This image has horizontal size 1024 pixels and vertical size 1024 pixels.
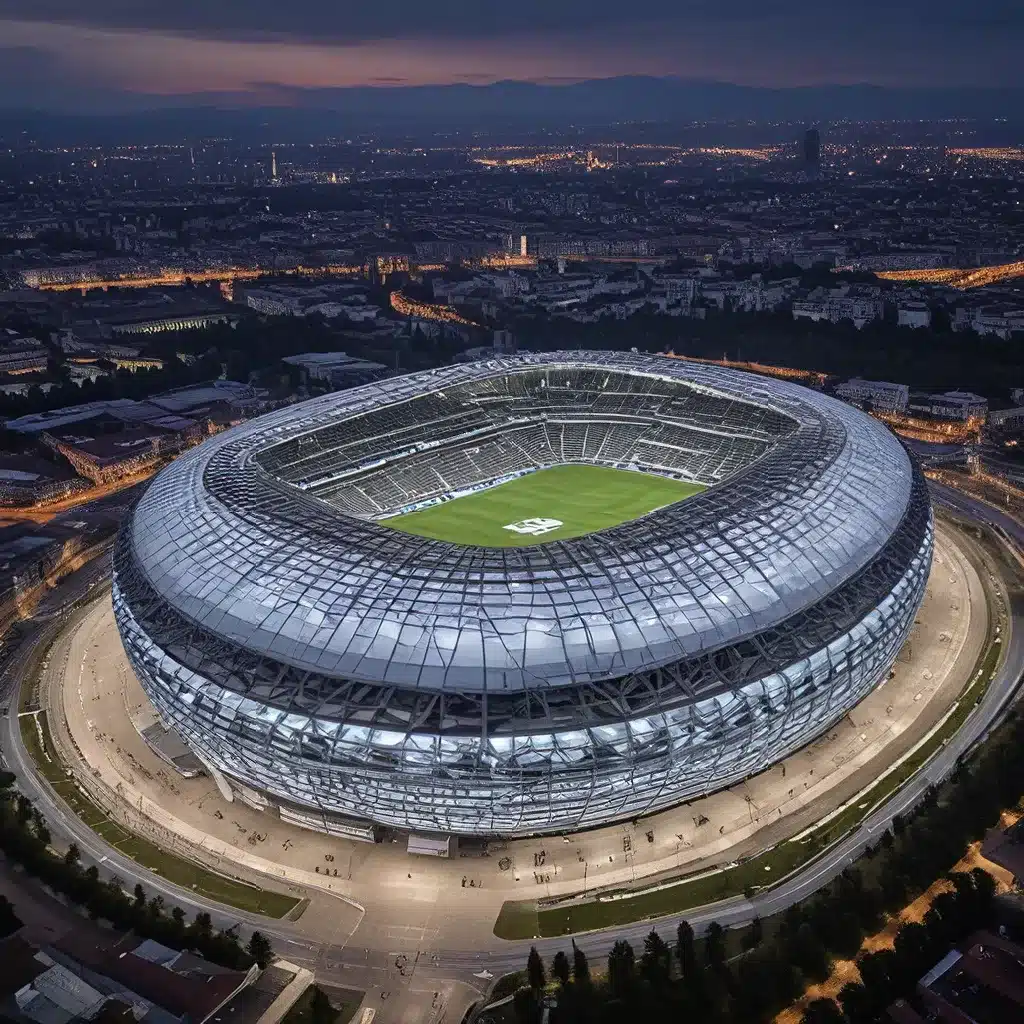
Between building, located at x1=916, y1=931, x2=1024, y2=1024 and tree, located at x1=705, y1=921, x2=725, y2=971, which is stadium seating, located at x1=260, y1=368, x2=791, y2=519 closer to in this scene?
tree, located at x1=705, y1=921, x2=725, y2=971

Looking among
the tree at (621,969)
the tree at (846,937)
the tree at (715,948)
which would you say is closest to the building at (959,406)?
the tree at (846,937)

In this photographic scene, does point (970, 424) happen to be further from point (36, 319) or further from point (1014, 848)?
point (36, 319)

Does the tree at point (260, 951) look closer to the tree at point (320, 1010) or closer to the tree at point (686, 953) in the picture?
the tree at point (320, 1010)

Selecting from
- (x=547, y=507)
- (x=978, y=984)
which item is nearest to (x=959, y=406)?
(x=547, y=507)

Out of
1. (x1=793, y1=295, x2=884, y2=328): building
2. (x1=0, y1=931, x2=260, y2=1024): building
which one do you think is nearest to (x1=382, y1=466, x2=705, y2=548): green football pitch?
(x1=0, y1=931, x2=260, y2=1024): building

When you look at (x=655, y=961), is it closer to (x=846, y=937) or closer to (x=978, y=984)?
(x=846, y=937)

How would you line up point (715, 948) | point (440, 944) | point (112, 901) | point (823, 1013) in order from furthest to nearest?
point (112, 901), point (440, 944), point (715, 948), point (823, 1013)
